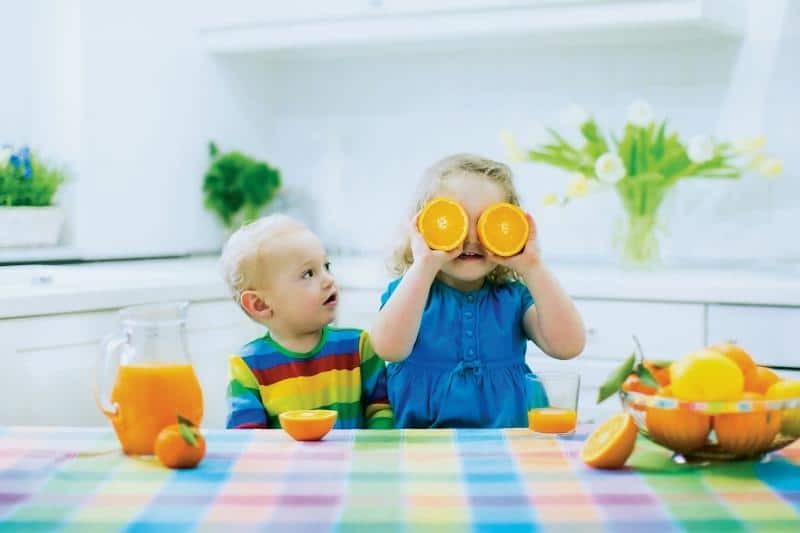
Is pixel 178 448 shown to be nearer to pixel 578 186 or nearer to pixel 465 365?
pixel 465 365

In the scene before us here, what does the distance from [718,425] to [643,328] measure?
1.56 metres

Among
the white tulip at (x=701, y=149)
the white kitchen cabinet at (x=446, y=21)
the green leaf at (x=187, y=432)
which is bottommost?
the green leaf at (x=187, y=432)

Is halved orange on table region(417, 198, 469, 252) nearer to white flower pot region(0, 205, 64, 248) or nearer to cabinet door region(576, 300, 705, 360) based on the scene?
cabinet door region(576, 300, 705, 360)

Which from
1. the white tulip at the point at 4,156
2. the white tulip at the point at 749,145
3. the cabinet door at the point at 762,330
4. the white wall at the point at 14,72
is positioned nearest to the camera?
the cabinet door at the point at 762,330

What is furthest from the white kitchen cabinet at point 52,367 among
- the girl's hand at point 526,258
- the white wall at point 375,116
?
the girl's hand at point 526,258

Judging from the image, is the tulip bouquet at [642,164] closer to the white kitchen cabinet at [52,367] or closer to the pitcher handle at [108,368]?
the white kitchen cabinet at [52,367]

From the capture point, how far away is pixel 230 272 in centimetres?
180

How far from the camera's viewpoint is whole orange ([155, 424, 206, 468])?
1135 millimetres

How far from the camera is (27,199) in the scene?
2.83m

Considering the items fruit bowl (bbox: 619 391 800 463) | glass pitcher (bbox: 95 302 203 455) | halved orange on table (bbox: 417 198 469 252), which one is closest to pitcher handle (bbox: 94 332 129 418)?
glass pitcher (bbox: 95 302 203 455)

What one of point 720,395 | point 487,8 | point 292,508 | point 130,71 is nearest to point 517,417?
point 720,395

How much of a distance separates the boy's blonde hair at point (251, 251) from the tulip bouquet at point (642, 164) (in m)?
1.30

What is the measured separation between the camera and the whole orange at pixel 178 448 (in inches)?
44.7

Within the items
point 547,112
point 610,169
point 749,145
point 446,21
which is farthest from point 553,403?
point 547,112
